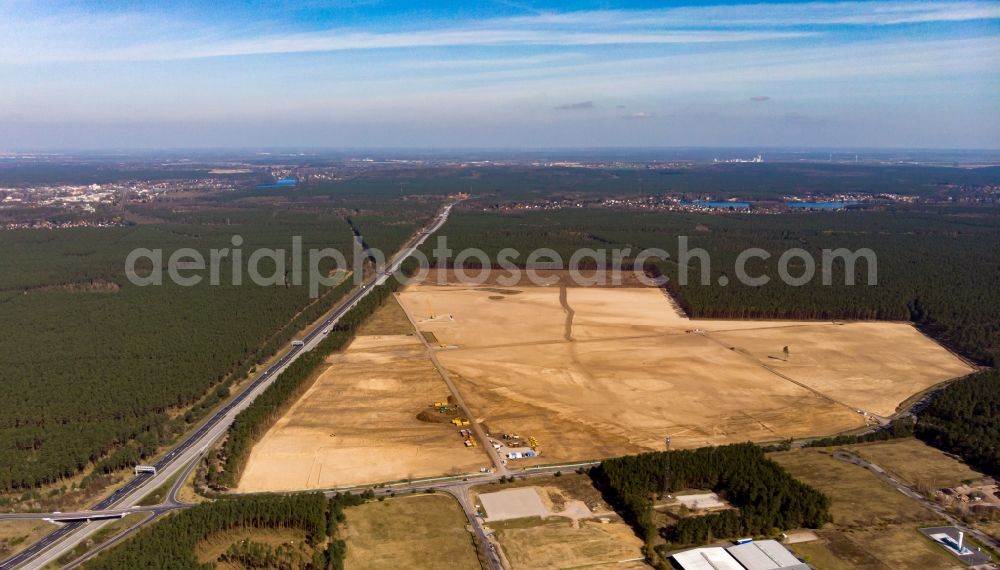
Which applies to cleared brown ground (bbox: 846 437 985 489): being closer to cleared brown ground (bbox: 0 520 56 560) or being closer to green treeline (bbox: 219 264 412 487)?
green treeline (bbox: 219 264 412 487)

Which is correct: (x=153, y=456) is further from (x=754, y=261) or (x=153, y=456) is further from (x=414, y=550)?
(x=754, y=261)

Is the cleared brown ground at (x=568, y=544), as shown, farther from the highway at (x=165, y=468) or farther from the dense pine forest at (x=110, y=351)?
the dense pine forest at (x=110, y=351)

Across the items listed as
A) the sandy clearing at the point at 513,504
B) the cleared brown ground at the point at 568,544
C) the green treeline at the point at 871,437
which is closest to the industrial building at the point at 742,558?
the cleared brown ground at the point at 568,544

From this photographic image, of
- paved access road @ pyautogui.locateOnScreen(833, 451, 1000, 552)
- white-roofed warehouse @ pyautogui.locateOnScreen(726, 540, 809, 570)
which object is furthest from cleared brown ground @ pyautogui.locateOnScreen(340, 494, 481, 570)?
paved access road @ pyautogui.locateOnScreen(833, 451, 1000, 552)

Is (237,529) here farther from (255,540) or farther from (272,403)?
(272,403)

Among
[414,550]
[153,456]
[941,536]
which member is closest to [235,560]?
[414,550]
